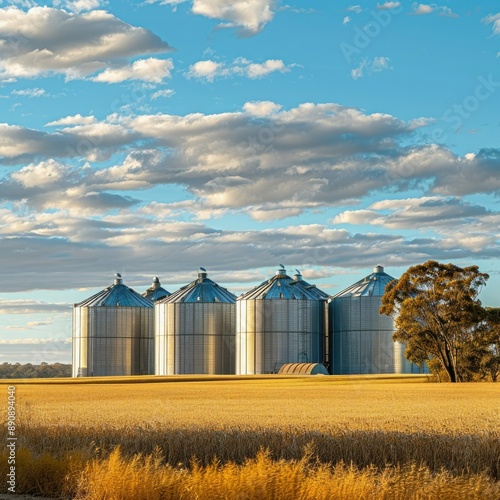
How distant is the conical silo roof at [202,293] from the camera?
136 meters

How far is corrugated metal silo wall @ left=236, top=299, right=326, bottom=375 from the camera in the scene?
127 meters

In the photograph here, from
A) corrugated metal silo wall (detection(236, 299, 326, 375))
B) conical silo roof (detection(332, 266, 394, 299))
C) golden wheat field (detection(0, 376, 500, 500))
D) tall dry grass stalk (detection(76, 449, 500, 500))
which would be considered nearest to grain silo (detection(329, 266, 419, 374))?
conical silo roof (detection(332, 266, 394, 299))

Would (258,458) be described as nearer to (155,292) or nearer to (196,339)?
(196,339)

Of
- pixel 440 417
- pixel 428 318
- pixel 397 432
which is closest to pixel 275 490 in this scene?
pixel 397 432

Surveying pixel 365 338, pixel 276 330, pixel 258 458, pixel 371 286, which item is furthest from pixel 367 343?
pixel 258 458

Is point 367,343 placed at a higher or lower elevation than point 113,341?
lower

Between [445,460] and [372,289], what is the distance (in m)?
107

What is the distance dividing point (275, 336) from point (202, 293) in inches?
595

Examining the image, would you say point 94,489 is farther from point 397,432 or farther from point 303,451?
point 397,432

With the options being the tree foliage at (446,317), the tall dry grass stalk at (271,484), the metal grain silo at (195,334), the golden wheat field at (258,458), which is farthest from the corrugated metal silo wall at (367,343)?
the tall dry grass stalk at (271,484)

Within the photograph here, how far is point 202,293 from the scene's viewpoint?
13750 centimetres

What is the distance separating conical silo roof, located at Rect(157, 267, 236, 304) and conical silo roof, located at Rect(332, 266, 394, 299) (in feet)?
54.8

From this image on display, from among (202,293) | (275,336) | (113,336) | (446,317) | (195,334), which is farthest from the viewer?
(113,336)

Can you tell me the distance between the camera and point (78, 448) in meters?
26.0
